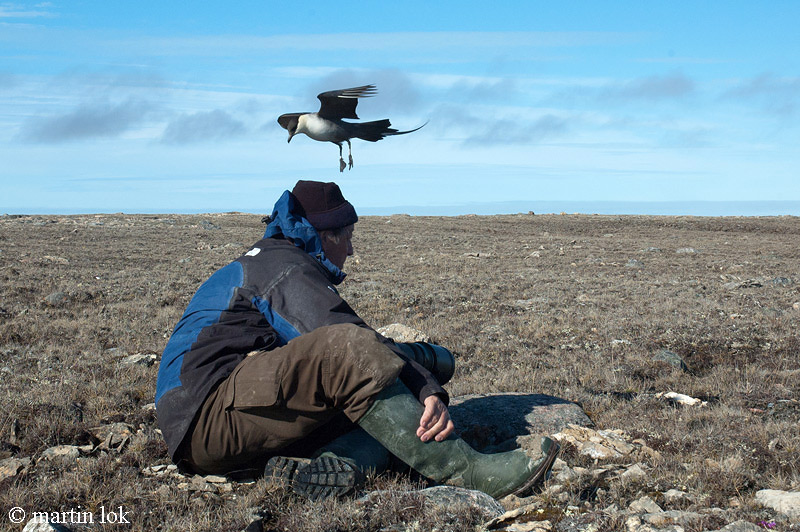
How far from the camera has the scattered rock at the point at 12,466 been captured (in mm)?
3973

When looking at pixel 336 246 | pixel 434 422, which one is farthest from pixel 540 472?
pixel 336 246

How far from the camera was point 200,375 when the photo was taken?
11.7 feet

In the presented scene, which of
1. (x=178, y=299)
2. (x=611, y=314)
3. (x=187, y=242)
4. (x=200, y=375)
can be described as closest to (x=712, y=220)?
(x=187, y=242)

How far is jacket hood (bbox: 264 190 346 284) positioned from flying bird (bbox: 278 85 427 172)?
0.47 meters

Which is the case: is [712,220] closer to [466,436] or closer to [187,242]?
[187,242]

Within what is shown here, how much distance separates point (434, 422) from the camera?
3.39 meters

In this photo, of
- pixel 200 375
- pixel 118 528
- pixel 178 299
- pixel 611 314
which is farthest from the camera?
pixel 178 299

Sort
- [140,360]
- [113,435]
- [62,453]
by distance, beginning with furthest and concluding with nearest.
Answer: [140,360]
[113,435]
[62,453]

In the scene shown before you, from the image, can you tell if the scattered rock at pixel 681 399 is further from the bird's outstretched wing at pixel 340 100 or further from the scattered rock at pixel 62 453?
the scattered rock at pixel 62 453

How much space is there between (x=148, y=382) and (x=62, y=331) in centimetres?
371

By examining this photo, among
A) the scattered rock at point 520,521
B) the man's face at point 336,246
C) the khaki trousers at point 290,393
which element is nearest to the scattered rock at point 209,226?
the man's face at point 336,246

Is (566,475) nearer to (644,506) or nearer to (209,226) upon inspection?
(644,506)

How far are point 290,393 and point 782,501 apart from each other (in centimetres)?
250

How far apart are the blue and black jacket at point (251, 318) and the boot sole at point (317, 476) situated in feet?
1.80
